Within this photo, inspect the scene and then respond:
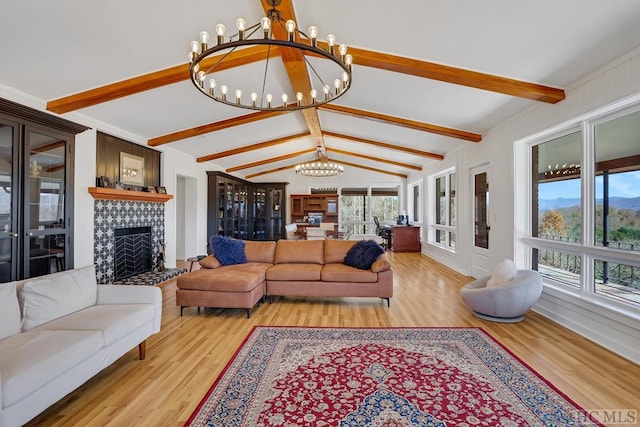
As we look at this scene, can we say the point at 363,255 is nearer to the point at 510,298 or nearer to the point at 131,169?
the point at 510,298

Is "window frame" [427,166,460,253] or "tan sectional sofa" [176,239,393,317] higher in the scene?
"window frame" [427,166,460,253]

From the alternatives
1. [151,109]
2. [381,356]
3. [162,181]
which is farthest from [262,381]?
[162,181]

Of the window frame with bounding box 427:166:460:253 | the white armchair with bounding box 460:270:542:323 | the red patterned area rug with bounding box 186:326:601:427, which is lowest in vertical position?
the red patterned area rug with bounding box 186:326:601:427

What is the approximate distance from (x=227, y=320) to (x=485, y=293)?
2955 millimetres

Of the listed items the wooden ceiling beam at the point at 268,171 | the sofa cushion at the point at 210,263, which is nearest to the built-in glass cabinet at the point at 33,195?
the sofa cushion at the point at 210,263

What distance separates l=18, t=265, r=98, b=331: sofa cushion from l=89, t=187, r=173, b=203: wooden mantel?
6.76 ft

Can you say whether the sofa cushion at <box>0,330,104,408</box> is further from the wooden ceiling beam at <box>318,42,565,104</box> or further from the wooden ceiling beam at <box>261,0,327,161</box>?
the wooden ceiling beam at <box>318,42,565,104</box>

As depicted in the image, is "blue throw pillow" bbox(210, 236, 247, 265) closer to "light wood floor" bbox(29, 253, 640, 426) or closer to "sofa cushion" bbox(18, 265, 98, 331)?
"light wood floor" bbox(29, 253, 640, 426)

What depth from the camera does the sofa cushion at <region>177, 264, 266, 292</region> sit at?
359 centimetres

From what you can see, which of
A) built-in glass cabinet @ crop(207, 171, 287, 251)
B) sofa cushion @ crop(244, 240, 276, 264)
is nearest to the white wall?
sofa cushion @ crop(244, 240, 276, 264)

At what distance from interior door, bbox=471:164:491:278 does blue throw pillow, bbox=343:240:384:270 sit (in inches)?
85.5

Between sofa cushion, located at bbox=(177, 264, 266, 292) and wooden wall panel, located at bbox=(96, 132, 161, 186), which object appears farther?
wooden wall panel, located at bbox=(96, 132, 161, 186)

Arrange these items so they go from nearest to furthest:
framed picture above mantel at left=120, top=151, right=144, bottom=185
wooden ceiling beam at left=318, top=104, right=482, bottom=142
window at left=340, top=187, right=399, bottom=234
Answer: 1. framed picture above mantel at left=120, top=151, right=144, bottom=185
2. wooden ceiling beam at left=318, top=104, right=482, bottom=142
3. window at left=340, top=187, right=399, bottom=234

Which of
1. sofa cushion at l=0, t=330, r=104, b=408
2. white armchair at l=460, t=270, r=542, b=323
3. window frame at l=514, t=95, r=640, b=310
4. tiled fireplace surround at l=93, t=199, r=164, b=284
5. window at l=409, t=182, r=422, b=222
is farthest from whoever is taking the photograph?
window at l=409, t=182, r=422, b=222
